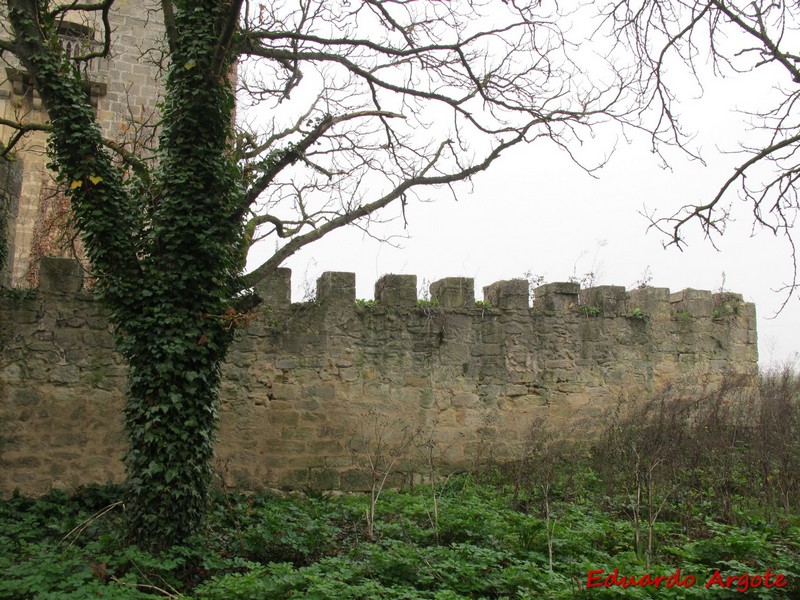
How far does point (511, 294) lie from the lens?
8.28m

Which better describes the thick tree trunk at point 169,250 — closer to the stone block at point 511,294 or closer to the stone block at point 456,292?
the stone block at point 456,292

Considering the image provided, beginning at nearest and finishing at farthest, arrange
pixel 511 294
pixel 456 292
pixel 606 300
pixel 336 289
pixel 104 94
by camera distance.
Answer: pixel 336 289, pixel 456 292, pixel 511 294, pixel 606 300, pixel 104 94

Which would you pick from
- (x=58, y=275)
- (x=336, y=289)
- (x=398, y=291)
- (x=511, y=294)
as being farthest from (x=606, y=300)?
(x=58, y=275)

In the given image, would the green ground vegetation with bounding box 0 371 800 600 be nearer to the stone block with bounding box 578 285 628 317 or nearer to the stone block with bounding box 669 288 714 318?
the stone block with bounding box 578 285 628 317

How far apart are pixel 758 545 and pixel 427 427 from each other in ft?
12.9

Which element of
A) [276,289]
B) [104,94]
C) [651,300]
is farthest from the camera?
[104,94]

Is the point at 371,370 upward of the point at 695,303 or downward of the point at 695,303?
downward

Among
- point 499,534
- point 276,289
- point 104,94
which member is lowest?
point 499,534

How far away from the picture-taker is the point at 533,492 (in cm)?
633

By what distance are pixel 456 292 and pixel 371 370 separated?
1.41m

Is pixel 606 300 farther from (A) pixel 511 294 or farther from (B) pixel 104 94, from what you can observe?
(B) pixel 104 94

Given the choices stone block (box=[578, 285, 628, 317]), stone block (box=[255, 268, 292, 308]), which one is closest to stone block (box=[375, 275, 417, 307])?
stone block (box=[255, 268, 292, 308])

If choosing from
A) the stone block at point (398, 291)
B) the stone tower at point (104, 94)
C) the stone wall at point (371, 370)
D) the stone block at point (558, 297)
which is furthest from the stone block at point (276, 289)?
the stone tower at point (104, 94)

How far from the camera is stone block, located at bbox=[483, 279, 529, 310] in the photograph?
8.27 meters
